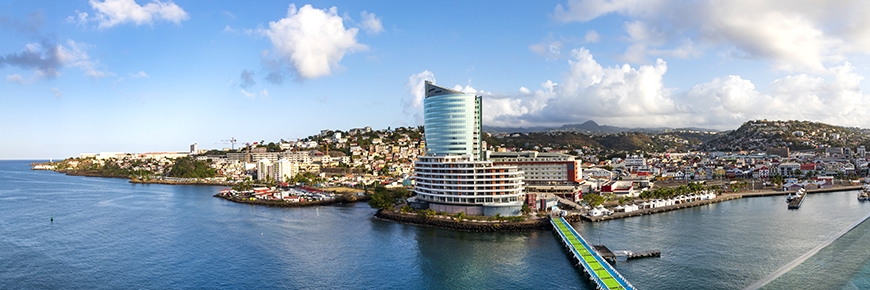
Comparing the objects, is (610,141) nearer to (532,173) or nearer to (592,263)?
(532,173)

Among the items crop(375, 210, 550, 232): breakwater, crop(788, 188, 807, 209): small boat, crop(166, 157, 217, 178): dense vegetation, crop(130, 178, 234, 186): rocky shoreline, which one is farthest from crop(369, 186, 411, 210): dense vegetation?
crop(166, 157, 217, 178): dense vegetation

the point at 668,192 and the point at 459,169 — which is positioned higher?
the point at 459,169

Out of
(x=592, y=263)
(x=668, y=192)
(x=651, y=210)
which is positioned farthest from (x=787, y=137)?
(x=592, y=263)

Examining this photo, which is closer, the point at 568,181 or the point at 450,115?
the point at 450,115

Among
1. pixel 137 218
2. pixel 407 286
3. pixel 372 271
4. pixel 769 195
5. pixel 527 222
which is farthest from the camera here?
pixel 769 195

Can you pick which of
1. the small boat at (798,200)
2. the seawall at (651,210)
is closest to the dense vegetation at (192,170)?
the seawall at (651,210)

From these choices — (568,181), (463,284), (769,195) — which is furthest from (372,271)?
(769,195)

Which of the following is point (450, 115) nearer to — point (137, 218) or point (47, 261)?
point (137, 218)

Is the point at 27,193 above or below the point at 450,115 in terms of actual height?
below
